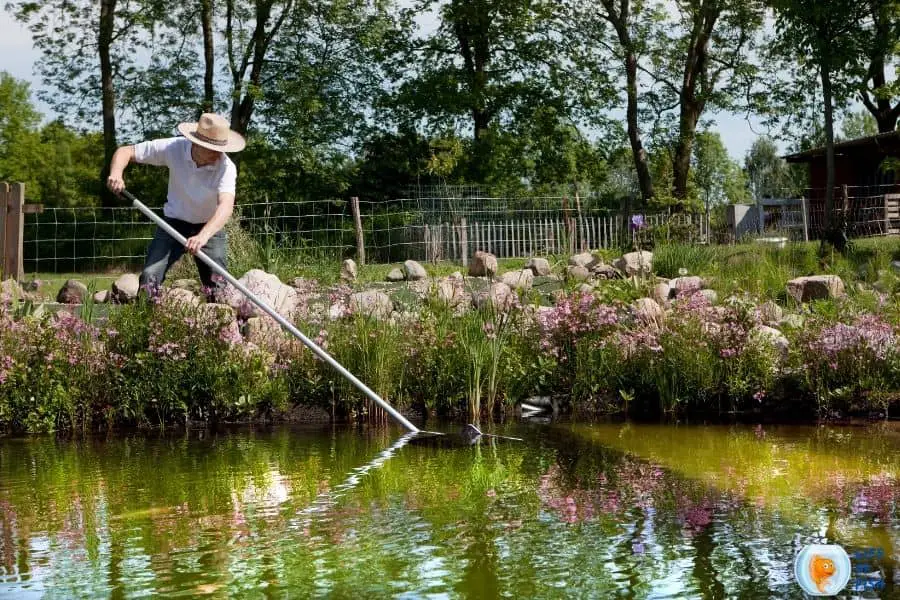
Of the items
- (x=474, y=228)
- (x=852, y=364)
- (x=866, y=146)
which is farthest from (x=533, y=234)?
(x=852, y=364)

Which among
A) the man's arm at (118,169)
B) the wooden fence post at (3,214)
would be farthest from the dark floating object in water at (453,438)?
the wooden fence post at (3,214)

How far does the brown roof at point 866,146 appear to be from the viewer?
87.6 ft

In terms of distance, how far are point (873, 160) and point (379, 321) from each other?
25.8 metres

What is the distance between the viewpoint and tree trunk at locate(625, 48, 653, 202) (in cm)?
2959

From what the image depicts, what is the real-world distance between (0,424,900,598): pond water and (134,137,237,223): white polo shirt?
163cm

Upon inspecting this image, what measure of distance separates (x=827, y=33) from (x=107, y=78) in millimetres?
16620

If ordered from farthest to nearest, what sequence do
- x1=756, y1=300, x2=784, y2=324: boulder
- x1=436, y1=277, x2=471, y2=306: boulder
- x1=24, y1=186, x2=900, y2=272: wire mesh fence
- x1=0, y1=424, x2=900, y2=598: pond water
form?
x1=24, y1=186, x2=900, y2=272: wire mesh fence < x1=756, y1=300, x2=784, y2=324: boulder < x1=436, y1=277, x2=471, y2=306: boulder < x1=0, y1=424, x2=900, y2=598: pond water

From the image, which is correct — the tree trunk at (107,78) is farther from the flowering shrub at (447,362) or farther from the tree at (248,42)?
the flowering shrub at (447,362)

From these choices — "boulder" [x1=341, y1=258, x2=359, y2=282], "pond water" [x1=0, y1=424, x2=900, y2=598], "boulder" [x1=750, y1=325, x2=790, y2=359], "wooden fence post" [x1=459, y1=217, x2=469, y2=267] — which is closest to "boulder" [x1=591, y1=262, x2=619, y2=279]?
"boulder" [x1=341, y1=258, x2=359, y2=282]

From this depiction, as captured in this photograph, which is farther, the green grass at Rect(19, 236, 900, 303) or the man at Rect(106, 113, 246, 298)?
the green grass at Rect(19, 236, 900, 303)

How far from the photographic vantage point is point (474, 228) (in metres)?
22.6

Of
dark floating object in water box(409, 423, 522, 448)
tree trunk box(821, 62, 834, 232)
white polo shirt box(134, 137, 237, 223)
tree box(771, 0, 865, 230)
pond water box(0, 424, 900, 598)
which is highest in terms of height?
tree box(771, 0, 865, 230)

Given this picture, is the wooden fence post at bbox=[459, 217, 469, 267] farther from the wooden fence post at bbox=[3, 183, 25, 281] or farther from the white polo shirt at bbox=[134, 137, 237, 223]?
the white polo shirt at bbox=[134, 137, 237, 223]

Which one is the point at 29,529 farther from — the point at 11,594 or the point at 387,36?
the point at 387,36
